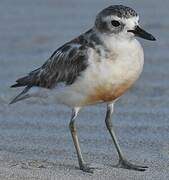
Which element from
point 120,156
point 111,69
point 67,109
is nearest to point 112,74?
point 111,69

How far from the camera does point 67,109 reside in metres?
9.12

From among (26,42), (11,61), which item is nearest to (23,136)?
(11,61)

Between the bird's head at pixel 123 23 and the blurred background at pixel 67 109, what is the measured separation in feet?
3.18

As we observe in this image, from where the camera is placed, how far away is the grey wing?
729cm

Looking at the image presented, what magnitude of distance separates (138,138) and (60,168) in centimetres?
112

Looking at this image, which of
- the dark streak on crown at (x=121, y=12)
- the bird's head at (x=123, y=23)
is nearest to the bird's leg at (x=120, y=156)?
the bird's head at (x=123, y=23)

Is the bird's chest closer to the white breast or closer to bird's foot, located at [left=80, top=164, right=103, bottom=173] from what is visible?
the white breast

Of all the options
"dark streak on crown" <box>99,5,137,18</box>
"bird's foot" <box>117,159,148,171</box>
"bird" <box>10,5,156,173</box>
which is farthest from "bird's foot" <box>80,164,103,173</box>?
"dark streak on crown" <box>99,5,137,18</box>

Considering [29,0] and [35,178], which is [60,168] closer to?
[35,178]

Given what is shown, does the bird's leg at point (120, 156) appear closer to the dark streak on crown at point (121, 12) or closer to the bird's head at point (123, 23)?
the bird's head at point (123, 23)

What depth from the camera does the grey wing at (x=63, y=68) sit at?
729 cm

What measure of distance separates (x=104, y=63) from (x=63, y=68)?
1.61 ft

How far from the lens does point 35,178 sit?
675 cm

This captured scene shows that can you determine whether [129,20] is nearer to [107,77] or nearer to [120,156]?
[107,77]
